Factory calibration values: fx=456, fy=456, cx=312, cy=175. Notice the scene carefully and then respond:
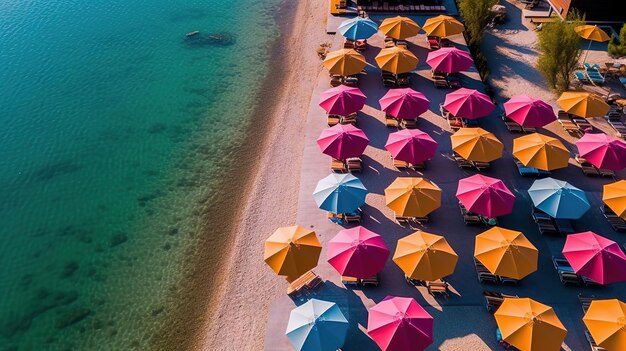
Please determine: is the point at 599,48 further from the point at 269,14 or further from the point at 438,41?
the point at 269,14

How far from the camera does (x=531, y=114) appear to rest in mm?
24312

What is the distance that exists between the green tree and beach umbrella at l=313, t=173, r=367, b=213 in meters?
15.6

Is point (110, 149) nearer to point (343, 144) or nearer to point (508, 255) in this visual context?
point (343, 144)

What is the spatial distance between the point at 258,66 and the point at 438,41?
1332 cm

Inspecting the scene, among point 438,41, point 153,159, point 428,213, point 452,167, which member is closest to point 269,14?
point 438,41

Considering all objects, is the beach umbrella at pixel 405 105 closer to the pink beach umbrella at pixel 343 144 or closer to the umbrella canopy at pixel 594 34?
the pink beach umbrella at pixel 343 144

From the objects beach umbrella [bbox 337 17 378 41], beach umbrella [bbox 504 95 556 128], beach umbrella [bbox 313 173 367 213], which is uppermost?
beach umbrella [bbox 337 17 378 41]

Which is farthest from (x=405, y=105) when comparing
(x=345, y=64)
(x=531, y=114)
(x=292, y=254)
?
(x=292, y=254)

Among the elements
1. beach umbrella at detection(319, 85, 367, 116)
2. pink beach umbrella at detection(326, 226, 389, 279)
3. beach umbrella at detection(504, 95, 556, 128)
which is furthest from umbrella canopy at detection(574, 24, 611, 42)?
pink beach umbrella at detection(326, 226, 389, 279)

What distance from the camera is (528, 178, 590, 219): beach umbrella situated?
19848mm

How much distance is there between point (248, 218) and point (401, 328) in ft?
33.2

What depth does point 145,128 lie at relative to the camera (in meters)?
29.1

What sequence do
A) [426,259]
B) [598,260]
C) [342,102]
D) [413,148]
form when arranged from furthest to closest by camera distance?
[342,102] → [413,148] → [426,259] → [598,260]

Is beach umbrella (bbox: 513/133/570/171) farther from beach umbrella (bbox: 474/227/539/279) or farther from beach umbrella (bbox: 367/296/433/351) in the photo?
beach umbrella (bbox: 367/296/433/351)
